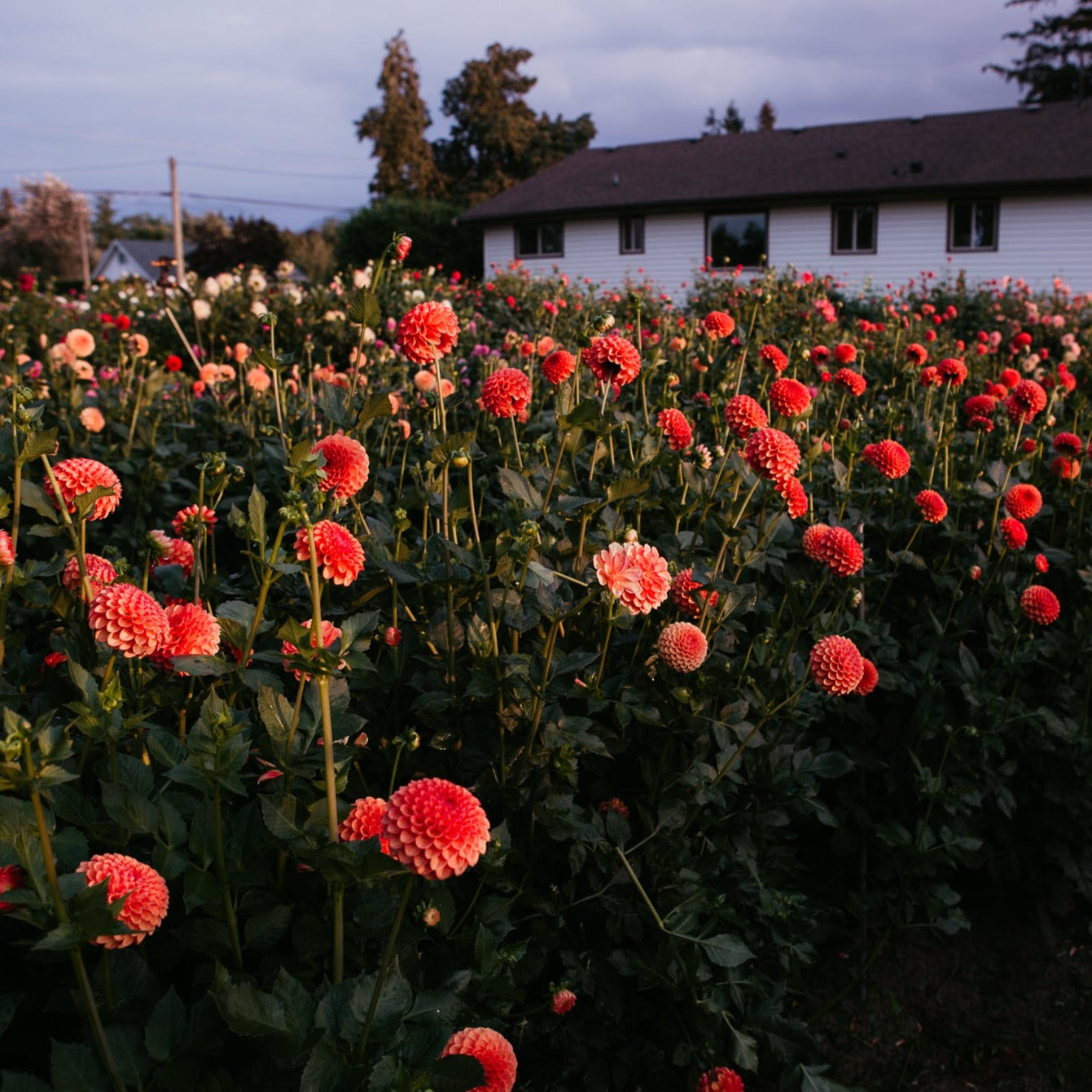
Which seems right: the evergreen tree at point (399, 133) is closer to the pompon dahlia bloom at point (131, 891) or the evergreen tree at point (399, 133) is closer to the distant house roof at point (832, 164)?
the distant house roof at point (832, 164)

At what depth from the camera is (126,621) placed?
131 centimetres

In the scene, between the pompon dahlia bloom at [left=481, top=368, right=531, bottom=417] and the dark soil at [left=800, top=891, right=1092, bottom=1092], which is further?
the dark soil at [left=800, top=891, right=1092, bottom=1092]

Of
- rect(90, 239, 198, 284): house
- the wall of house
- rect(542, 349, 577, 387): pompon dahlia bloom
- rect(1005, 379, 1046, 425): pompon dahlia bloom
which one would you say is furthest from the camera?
rect(90, 239, 198, 284): house

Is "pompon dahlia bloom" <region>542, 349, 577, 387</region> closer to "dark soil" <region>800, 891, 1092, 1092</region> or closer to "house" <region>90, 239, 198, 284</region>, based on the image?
"dark soil" <region>800, 891, 1092, 1092</region>

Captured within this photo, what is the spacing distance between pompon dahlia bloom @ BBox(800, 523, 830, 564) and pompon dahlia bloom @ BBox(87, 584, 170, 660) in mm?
1451

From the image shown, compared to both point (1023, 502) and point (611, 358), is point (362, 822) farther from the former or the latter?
point (1023, 502)

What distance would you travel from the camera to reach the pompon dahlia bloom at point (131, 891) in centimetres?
110

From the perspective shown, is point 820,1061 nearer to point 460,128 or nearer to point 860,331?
point 860,331

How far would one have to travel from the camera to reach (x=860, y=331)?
6887 mm

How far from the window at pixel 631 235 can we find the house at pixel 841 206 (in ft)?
0.12

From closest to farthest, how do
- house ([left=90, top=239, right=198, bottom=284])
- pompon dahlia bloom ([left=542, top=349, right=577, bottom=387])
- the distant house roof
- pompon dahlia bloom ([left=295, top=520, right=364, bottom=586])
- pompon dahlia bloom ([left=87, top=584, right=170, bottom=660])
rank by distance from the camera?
pompon dahlia bloom ([left=87, top=584, right=170, bottom=660]), pompon dahlia bloom ([left=295, top=520, right=364, bottom=586]), pompon dahlia bloom ([left=542, top=349, right=577, bottom=387]), the distant house roof, house ([left=90, top=239, right=198, bottom=284])

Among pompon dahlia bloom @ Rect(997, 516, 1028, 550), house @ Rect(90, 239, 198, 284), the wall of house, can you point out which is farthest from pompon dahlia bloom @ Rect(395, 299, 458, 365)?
house @ Rect(90, 239, 198, 284)

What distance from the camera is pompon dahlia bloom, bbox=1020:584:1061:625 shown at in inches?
101

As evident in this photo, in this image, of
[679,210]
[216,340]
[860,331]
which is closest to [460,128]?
[679,210]
